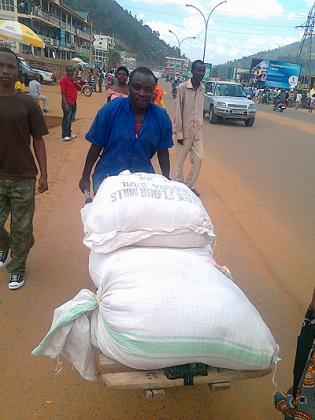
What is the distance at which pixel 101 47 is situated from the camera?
9731cm

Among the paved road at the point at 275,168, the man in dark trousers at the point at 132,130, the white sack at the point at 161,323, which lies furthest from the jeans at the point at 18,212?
the paved road at the point at 275,168

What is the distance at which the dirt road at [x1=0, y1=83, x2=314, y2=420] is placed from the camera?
7.36 feet

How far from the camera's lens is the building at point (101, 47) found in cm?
9656

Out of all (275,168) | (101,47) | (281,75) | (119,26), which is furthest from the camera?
(119,26)

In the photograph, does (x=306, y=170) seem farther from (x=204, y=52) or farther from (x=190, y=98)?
(x=204, y=52)

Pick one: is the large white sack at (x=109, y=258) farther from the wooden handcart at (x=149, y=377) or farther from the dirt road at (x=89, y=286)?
the dirt road at (x=89, y=286)

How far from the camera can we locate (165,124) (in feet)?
9.45

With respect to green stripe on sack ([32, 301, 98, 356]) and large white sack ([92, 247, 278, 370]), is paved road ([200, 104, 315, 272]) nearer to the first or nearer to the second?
large white sack ([92, 247, 278, 370])

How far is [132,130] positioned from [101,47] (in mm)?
103359

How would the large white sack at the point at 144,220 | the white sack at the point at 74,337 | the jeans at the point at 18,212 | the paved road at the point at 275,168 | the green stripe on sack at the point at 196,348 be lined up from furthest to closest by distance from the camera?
the paved road at the point at 275,168 < the jeans at the point at 18,212 < the large white sack at the point at 144,220 < the white sack at the point at 74,337 < the green stripe on sack at the point at 196,348

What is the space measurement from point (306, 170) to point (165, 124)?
6518 mm

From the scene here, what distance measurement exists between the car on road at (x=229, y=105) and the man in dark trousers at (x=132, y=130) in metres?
12.7

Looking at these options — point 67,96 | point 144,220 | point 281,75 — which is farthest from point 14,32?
point 281,75

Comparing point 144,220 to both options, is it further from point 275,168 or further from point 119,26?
point 119,26
